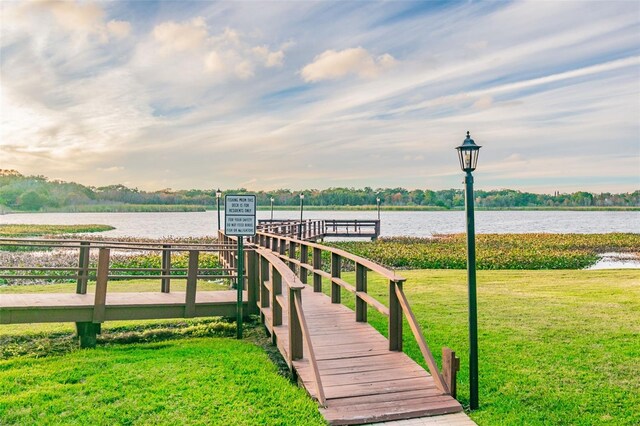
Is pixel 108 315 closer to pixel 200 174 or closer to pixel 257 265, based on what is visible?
pixel 257 265

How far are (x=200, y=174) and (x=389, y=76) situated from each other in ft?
109

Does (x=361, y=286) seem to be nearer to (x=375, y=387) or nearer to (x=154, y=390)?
(x=375, y=387)

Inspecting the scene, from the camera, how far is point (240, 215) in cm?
786

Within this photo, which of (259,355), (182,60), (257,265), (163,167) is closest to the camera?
(259,355)

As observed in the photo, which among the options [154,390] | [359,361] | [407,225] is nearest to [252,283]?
[359,361]

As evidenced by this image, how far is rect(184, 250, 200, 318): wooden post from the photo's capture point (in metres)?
8.05

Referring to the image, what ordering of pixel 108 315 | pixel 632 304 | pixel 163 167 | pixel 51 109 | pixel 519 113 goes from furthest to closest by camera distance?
pixel 163 167 < pixel 519 113 < pixel 51 109 < pixel 632 304 < pixel 108 315

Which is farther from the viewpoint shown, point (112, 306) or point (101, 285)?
point (112, 306)

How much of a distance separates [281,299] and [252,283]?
1972 millimetres

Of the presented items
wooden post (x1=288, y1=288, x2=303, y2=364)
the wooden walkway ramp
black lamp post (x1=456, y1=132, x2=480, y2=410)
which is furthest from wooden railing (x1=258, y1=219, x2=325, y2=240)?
black lamp post (x1=456, y1=132, x2=480, y2=410)

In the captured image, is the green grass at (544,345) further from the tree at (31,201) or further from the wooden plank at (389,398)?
the tree at (31,201)

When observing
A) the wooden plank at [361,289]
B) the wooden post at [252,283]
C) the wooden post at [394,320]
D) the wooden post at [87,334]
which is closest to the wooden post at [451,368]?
the wooden post at [394,320]

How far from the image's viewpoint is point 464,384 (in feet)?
17.7

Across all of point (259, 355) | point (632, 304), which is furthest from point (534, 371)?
point (632, 304)
